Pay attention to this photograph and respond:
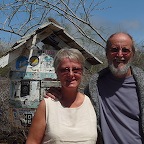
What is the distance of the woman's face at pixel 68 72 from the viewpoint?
2504 millimetres

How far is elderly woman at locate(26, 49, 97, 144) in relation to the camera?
2385mm

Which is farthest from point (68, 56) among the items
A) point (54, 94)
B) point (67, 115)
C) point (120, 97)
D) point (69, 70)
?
point (120, 97)

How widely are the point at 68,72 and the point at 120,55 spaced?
0.53 meters

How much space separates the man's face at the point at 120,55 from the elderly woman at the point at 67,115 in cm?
35

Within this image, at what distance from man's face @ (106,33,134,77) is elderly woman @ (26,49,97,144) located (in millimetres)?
347

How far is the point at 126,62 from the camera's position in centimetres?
278

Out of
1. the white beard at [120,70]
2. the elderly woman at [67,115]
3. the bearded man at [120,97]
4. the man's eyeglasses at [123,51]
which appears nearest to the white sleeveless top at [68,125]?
the elderly woman at [67,115]

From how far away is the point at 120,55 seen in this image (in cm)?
275

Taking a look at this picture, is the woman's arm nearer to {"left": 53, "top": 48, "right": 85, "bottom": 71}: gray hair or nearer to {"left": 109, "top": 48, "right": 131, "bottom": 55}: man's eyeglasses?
{"left": 53, "top": 48, "right": 85, "bottom": 71}: gray hair

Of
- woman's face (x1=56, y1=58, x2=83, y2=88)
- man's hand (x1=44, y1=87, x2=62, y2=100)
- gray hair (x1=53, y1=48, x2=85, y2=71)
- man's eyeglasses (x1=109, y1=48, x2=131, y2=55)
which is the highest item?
man's eyeglasses (x1=109, y1=48, x2=131, y2=55)

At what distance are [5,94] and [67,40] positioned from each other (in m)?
3.38

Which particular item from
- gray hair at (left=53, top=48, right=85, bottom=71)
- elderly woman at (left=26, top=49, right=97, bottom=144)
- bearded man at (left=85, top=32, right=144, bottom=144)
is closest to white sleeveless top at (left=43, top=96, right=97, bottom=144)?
elderly woman at (left=26, top=49, right=97, bottom=144)

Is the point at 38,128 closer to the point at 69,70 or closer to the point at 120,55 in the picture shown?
the point at 69,70

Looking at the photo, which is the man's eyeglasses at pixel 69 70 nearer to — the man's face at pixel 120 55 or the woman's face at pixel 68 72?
the woman's face at pixel 68 72
